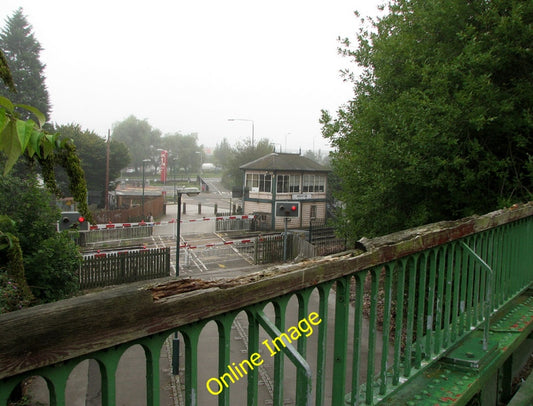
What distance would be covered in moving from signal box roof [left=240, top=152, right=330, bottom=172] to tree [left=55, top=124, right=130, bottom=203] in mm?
18405

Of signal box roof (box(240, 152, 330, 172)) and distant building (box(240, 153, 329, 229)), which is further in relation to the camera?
signal box roof (box(240, 152, 330, 172))

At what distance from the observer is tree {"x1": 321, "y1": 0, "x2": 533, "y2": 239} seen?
7824 mm

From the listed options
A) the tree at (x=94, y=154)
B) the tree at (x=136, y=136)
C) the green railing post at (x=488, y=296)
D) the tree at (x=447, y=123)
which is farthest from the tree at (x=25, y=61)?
the tree at (x=136, y=136)

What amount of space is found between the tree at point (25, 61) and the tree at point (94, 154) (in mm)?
3735

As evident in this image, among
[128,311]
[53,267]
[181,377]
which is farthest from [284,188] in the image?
[128,311]

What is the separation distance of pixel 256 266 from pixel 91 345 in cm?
2027

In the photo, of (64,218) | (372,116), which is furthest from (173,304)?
(64,218)

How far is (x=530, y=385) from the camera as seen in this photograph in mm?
3119

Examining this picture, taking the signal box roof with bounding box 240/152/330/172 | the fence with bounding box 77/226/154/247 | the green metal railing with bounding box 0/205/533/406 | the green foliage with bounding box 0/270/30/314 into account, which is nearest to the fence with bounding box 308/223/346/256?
the signal box roof with bounding box 240/152/330/172

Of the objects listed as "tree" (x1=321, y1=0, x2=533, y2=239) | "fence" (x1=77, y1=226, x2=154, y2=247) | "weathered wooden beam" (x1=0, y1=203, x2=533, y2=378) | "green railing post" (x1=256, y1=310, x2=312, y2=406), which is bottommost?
"fence" (x1=77, y1=226, x2=154, y2=247)

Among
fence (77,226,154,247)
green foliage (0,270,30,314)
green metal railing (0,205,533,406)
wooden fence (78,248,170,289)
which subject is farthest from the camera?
fence (77,226,154,247)

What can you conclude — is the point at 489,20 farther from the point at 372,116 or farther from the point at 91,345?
the point at 91,345

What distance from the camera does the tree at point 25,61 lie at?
44594 mm

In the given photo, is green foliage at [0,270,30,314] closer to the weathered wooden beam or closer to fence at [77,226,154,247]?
the weathered wooden beam
